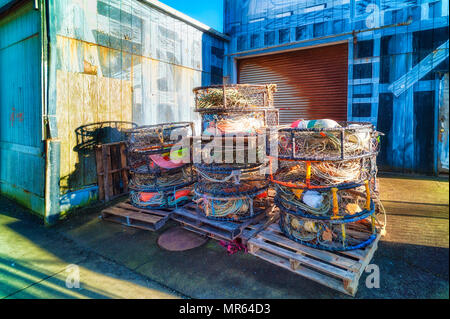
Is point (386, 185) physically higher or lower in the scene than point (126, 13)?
lower

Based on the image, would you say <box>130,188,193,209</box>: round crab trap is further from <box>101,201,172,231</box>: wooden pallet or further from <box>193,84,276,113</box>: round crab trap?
<box>193,84,276,113</box>: round crab trap

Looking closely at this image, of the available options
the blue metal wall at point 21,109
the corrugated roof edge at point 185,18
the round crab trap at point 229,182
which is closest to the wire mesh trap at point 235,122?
the round crab trap at point 229,182

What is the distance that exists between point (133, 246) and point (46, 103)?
147 inches

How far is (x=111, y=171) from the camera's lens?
7.04 m

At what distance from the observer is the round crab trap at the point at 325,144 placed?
3.71m

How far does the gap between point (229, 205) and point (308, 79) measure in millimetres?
7300

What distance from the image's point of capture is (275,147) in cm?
420

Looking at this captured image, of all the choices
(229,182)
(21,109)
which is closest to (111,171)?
(21,109)

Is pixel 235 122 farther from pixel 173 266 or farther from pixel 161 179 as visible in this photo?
pixel 173 266

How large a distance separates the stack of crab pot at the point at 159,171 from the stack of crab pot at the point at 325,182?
8.55 feet

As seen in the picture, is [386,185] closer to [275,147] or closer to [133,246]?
[275,147]

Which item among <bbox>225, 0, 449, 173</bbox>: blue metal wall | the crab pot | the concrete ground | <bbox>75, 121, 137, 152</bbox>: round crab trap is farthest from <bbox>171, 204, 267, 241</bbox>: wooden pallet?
<bbox>225, 0, 449, 173</bbox>: blue metal wall

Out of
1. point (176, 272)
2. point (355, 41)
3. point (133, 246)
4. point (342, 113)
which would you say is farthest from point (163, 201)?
point (355, 41)

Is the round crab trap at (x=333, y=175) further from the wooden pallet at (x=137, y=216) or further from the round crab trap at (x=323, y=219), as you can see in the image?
the wooden pallet at (x=137, y=216)
